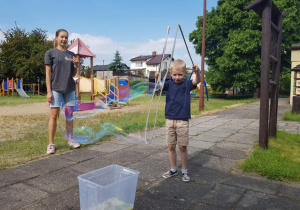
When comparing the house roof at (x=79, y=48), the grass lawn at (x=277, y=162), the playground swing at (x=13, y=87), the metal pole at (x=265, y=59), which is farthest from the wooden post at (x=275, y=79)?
the playground swing at (x=13, y=87)

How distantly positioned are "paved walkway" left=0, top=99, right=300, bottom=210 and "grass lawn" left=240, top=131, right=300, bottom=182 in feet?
0.56

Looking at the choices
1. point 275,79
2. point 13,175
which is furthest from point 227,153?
point 13,175

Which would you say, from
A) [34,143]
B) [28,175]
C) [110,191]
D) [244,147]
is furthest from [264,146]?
[34,143]

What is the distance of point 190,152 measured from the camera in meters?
4.77

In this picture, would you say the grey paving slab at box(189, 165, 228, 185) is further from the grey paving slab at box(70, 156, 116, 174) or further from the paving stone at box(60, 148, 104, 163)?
the paving stone at box(60, 148, 104, 163)

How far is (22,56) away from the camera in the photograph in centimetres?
2916

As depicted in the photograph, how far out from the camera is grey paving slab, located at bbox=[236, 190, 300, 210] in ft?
8.68

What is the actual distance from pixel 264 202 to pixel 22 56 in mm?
31241

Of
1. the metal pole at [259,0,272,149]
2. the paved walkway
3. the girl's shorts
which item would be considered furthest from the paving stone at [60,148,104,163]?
the metal pole at [259,0,272,149]

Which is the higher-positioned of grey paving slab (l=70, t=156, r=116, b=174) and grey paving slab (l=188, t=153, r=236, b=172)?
grey paving slab (l=70, t=156, r=116, b=174)

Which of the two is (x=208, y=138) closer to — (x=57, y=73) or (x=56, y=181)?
(x=57, y=73)

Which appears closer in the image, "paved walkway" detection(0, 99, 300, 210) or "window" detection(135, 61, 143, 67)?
"paved walkway" detection(0, 99, 300, 210)

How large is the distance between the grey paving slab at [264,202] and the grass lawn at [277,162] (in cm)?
64

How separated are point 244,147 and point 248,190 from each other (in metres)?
2.23
